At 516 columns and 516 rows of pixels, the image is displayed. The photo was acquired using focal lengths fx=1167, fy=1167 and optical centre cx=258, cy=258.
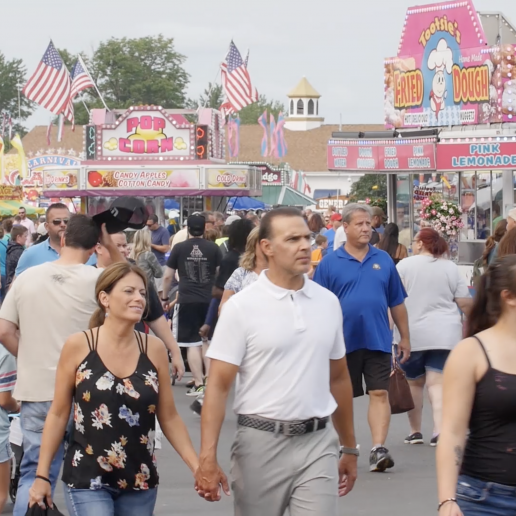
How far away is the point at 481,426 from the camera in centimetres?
412

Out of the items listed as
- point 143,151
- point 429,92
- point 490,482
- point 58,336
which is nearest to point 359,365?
point 58,336

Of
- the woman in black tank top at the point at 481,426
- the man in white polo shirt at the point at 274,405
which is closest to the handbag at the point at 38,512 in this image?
the man in white polo shirt at the point at 274,405

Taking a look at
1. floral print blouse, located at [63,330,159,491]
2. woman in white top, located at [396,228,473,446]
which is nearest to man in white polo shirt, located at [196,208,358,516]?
floral print blouse, located at [63,330,159,491]

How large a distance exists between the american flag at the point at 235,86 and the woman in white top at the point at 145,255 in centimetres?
2472

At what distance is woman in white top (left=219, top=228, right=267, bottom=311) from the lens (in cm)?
834

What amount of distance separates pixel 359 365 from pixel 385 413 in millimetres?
424

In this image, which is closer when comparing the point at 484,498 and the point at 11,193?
the point at 484,498

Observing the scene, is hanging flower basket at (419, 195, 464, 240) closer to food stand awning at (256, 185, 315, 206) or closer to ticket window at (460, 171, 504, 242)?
ticket window at (460, 171, 504, 242)

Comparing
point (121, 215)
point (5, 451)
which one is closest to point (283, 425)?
point (121, 215)

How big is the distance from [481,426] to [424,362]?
17.2ft

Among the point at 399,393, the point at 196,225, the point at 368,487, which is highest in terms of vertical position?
the point at 196,225

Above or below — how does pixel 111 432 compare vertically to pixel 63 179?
below

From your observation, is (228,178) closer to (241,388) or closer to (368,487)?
(368,487)

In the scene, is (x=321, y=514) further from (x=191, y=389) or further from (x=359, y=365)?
(x=191, y=389)
